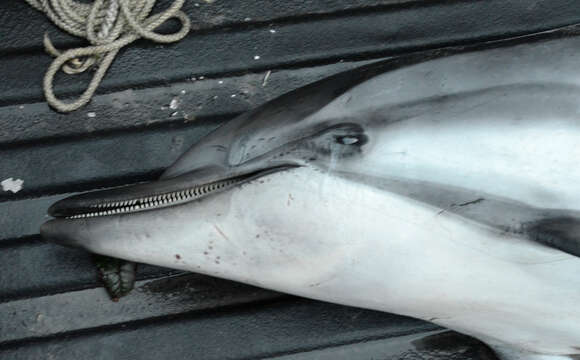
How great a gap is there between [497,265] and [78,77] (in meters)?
2.11

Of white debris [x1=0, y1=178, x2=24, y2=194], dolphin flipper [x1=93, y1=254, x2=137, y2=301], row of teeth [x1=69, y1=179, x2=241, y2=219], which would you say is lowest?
dolphin flipper [x1=93, y1=254, x2=137, y2=301]

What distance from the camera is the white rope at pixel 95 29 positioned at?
319cm

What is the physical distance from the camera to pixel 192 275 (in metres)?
3.20

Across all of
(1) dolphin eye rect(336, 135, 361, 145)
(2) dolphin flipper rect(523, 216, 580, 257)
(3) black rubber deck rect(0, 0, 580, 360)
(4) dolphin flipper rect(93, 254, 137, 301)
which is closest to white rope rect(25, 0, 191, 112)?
(3) black rubber deck rect(0, 0, 580, 360)

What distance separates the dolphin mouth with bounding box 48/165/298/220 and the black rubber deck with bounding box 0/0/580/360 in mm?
A: 390

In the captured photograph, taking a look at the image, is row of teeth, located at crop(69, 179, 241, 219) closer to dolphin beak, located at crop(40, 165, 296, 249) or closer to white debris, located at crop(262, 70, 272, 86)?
dolphin beak, located at crop(40, 165, 296, 249)

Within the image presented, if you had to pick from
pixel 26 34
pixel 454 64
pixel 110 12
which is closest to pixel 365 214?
pixel 454 64

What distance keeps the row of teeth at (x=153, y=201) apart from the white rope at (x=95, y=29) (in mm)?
697

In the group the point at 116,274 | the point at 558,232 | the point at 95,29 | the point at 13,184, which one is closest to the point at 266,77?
the point at 95,29

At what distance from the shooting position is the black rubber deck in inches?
124

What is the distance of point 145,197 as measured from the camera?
2.67 m

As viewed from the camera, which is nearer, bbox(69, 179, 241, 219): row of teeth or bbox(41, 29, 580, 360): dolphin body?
bbox(41, 29, 580, 360): dolphin body

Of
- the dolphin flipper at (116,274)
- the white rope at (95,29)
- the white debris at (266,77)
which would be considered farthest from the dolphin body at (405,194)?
the white rope at (95,29)

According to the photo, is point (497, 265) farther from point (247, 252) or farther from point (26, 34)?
point (26, 34)
